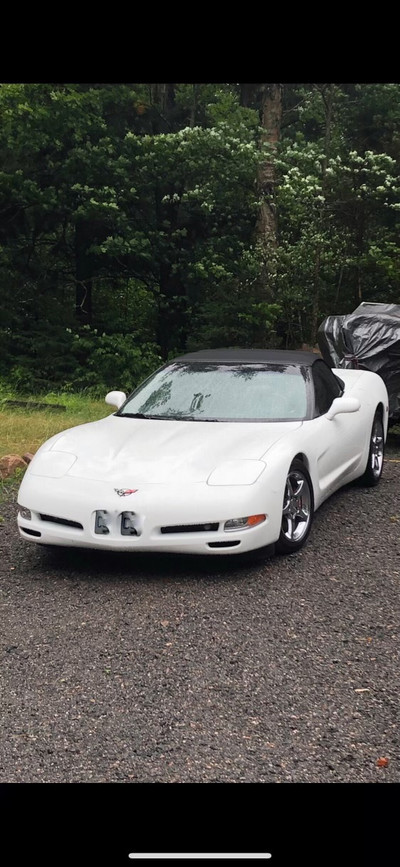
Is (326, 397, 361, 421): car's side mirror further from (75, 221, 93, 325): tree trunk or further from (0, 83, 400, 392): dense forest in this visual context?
(75, 221, 93, 325): tree trunk

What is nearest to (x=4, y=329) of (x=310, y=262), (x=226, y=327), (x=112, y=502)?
(x=226, y=327)

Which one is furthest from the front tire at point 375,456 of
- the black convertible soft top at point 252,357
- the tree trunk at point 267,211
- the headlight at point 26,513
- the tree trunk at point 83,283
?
the tree trunk at point 83,283

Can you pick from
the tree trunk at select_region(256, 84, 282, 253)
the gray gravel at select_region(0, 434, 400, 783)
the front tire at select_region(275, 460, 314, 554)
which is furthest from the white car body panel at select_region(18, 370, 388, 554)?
the tree trunk at select_region(256, 84, 282, 253)

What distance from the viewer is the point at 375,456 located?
26.7ft

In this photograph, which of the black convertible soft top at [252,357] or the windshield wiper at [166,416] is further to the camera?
the black convertible soft top at [252,357]

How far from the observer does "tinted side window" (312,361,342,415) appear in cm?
671

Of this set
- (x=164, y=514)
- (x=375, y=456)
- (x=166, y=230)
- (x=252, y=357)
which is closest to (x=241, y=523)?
(x=164, y=514)

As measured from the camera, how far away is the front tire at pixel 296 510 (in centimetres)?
573

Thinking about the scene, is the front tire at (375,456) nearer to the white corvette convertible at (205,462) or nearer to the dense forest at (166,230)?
the white corvette convertible at (205,462)

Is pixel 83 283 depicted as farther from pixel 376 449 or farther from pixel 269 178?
pixel 376 449

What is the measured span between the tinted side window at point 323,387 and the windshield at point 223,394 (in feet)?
0.46

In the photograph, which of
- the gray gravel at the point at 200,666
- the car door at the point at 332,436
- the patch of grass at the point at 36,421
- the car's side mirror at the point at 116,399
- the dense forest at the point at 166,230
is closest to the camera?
the gray gravel at the point at 200,666
